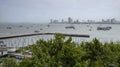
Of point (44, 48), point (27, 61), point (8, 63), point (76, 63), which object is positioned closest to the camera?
point (27, 61)

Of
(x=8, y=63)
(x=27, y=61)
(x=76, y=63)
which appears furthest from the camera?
(x=8, y=63)

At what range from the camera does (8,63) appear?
49.7 ft

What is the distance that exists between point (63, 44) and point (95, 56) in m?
4.04

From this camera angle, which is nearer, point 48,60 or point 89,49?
point 48,60

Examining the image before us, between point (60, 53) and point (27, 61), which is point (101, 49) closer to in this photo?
point (60, 53)

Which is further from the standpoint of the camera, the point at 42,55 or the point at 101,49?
the point at 101,49

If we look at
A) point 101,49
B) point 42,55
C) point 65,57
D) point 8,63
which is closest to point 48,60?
point 42,55

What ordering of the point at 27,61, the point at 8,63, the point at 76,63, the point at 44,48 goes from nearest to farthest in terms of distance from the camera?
1. the point at 27,61
2. the point at 76,63
3. the point at 44,48
4. the point at 8,63

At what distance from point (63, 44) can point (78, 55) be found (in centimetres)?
120

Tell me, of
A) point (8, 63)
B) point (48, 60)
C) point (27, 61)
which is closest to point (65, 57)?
point (48, 60)

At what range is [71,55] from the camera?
11812 mm

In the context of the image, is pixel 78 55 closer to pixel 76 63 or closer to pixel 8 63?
pixel 76 63

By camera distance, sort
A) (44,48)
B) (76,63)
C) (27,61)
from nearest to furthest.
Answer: (27,61)
(76,63)
(44,48)

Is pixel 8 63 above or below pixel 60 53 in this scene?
below
